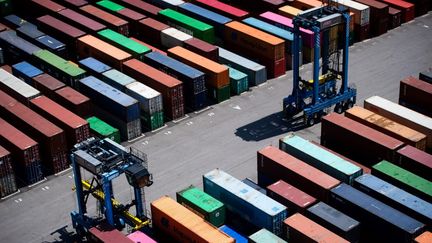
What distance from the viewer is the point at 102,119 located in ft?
322

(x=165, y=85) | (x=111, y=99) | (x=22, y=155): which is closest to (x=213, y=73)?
(x=165, y=85)

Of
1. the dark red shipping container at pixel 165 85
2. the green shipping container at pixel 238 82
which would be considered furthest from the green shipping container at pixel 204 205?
the green shipping container at pixel 238 82

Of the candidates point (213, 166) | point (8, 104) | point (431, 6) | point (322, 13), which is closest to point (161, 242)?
point (213, 166)

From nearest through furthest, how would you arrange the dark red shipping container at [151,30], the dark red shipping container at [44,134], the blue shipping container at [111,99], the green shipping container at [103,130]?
the dark red shipping container at [44,134], the green shipping container at [103,130], the blue shipping container at [111,99], the dark red shipping container at [151,30]

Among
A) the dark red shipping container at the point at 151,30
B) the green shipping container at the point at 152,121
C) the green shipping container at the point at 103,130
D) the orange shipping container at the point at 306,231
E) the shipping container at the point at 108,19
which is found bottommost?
the green shipping container at the point at 152,121

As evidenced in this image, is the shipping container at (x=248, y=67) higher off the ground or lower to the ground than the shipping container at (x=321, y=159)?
lower

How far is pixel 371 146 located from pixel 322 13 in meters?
21.2

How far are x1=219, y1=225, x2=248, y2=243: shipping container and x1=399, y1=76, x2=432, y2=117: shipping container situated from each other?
32.9 meters

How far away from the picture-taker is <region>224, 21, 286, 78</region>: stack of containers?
109 metres

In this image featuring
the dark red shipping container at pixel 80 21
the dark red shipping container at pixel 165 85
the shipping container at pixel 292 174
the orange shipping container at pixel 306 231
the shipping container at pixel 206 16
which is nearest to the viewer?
the orange shipping container at pixel 306 231

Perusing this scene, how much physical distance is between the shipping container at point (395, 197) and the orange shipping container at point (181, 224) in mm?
15355

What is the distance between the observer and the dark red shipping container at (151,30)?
114438 millimetres

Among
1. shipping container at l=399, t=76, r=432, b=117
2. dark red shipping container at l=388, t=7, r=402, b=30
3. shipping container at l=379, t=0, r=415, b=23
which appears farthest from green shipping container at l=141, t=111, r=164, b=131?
shipping container at l=379, t=0, r=415, b=23

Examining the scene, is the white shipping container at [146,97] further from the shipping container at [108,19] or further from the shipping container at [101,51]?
the shipping container at [108,19]
